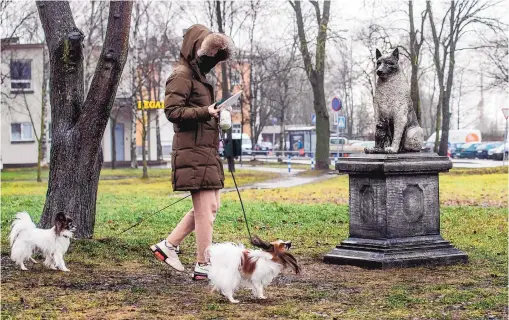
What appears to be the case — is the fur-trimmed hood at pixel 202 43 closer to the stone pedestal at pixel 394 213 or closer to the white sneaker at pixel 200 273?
the white sneaker at pixel 200 273

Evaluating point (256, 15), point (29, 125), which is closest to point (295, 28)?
point (256, 15)

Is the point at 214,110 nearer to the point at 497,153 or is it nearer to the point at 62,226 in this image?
the point at 62,226

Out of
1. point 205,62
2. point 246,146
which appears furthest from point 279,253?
point 246,146

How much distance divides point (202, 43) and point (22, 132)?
49.9 m

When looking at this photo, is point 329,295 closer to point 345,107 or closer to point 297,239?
point 297,239

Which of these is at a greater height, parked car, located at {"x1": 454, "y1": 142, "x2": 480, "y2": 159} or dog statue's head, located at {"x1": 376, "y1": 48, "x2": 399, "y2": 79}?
dog statue's head, located at {"x1": 376, "y1": 48, "x2": 399, "y2": 79}

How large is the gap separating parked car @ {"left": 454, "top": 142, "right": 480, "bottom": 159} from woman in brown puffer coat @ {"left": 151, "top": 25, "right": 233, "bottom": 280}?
6327 cm

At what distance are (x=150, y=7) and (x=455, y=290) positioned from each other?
3952 centimetres

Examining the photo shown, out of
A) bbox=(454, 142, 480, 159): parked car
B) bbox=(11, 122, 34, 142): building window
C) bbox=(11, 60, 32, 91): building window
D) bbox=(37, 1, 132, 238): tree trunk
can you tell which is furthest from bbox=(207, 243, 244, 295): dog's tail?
bbox=(454, 142, 480, 159): parked car

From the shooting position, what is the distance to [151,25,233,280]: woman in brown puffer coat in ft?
23.9

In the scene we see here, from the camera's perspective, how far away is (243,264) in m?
6.53

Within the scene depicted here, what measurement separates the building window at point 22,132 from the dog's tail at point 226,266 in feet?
165

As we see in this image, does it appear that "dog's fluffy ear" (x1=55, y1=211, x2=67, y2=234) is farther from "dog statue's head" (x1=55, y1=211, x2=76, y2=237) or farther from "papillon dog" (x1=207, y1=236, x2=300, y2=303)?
"papillon dog" (x1=207, y1=236, x2=300, y2=303)

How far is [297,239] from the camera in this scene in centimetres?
1174
